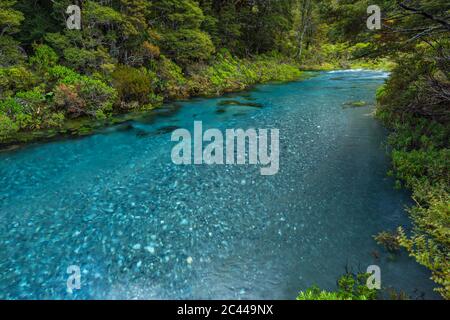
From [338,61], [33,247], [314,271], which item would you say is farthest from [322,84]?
[33,247]

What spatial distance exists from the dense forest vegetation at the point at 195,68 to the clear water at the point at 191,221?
2.43ft

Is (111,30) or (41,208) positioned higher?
(111,30)

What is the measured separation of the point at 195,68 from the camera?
2219 cm

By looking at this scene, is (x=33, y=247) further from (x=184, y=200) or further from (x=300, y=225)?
(x=300, y=225)

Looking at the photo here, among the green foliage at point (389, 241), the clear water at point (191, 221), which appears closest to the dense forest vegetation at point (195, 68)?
the green foliage at point (389, 241)

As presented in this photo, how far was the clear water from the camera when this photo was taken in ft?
15.1

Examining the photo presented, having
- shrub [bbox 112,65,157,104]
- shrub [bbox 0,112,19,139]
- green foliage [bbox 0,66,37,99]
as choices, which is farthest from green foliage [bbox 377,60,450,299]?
green foliage [bbox 0,66,37,99]

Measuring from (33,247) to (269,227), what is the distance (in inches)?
196

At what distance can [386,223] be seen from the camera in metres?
5.82

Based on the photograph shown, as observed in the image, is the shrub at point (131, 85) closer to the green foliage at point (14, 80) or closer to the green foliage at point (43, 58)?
the green foliage at point (43, 58)

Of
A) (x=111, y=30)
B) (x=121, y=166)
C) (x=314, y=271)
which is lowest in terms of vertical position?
(x=314, y=271)

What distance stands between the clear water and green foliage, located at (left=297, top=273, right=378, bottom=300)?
23cm

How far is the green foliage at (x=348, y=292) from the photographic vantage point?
3.90m

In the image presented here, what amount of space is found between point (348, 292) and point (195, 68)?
2096 centimetres
